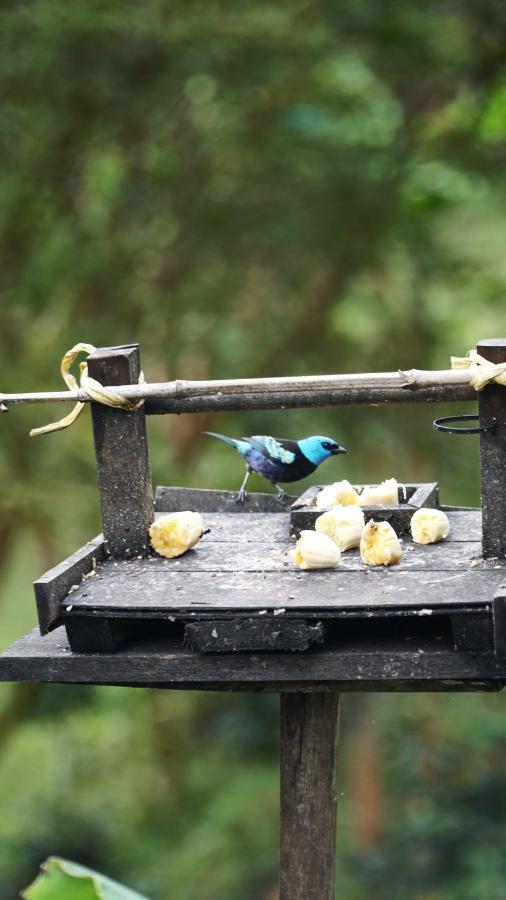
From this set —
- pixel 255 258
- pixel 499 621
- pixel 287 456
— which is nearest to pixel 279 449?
pixel 287 456

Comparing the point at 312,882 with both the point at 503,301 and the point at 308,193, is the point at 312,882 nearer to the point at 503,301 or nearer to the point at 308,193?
the point at 308,193

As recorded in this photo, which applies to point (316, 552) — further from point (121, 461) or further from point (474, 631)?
point (121, 461)

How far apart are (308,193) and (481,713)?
3.42 meters

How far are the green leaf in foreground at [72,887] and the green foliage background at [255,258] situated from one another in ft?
13.1

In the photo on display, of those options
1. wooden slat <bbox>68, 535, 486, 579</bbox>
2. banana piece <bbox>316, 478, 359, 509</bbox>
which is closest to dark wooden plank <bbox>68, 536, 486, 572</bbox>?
wooden slat <bbox>68, 535, 486, 579</bbox>

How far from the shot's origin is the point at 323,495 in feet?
7.56

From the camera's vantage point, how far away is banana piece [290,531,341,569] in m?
1.98

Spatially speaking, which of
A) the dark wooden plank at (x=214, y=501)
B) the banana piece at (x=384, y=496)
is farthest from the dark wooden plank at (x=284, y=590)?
the dark wooden plank at (x=214, y=501)

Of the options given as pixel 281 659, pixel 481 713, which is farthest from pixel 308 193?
pixel 281 659

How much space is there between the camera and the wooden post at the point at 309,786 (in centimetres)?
223

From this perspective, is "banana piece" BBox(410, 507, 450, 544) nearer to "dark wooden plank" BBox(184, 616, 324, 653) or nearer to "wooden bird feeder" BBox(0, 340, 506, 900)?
"wooden bird feeder" BBox(0, 340, 506, 900)

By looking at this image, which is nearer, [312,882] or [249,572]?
[249,572]

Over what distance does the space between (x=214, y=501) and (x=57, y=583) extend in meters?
0.70

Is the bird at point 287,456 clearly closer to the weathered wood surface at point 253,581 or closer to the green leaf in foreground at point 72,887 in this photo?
the weathered wood surface at point 253,581
